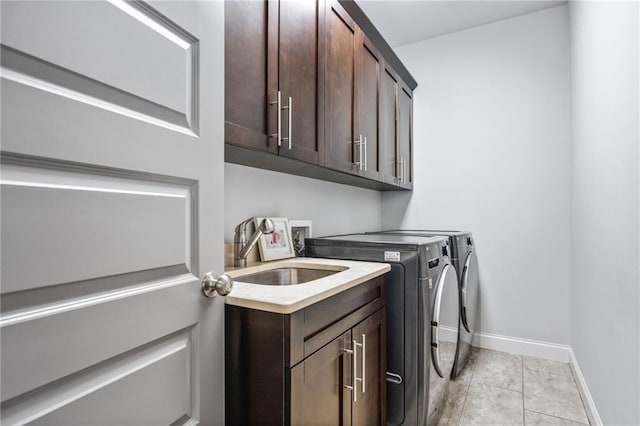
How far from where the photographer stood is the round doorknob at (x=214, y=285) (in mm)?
886

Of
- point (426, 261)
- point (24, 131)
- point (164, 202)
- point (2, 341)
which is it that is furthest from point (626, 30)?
point (2, 341)

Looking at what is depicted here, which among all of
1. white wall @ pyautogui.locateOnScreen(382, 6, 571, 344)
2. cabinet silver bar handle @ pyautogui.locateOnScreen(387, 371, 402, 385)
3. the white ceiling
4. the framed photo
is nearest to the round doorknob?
the framed photo

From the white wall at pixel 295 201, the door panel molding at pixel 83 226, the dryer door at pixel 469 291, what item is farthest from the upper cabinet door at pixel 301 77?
the dryer door at pixel 469 291

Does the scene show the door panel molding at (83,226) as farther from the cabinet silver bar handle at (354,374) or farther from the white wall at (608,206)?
the white wall at (608,206)

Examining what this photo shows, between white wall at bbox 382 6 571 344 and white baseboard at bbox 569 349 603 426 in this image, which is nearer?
white baseboard at bbox 569 349 603 426

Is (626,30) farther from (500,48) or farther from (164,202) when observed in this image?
(164,202)

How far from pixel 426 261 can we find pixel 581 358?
57.9 inches

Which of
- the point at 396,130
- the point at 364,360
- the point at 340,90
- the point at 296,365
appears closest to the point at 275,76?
the point at 340,90

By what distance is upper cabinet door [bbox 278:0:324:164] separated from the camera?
1434 mm

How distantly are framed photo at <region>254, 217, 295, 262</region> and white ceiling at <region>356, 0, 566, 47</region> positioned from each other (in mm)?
1880

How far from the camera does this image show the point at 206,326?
893mm

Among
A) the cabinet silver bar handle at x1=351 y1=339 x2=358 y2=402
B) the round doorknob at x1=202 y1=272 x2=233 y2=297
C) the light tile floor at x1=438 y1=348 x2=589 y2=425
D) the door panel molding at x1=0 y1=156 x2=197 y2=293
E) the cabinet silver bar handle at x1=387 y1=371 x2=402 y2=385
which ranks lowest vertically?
the light tile floor at x1=438 y1=348 x2=589 y2=425

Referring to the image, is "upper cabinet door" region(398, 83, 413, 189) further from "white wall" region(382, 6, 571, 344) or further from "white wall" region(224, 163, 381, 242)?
"white wall" region(224, 163, 381, 242)

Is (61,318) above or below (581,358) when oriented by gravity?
above
